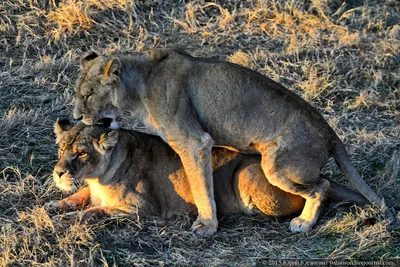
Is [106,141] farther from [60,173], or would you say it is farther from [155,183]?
[155,183]

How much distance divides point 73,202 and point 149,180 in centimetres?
64

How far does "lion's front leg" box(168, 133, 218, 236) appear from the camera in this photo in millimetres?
5410

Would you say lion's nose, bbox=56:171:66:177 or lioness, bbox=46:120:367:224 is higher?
lion's nose, bbox=56:171:66:177

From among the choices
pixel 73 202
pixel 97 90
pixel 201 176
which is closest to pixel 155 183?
pixel 201 176

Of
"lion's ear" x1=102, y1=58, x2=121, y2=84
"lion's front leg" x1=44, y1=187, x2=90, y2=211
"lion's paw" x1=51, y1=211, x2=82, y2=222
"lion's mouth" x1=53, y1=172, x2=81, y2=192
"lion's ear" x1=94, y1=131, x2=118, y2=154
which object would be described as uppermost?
"lion's ear" x1=102, y1=58, x2=121, y2=84

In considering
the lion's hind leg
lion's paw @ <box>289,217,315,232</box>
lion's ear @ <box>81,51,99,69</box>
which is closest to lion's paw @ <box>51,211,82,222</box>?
lion's ear @ <box>81,51,99,69</box>

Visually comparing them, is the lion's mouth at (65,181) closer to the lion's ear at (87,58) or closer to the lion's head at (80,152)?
the lion's head at (80,152)

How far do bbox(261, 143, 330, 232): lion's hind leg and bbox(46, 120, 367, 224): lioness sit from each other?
17cm

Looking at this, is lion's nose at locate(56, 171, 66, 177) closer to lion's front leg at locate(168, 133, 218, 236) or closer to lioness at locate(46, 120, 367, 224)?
lioness at locate(46, 120, 367, 224)

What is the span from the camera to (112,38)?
858cm

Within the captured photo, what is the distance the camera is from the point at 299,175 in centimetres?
546

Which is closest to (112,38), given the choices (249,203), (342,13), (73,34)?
(73,34)

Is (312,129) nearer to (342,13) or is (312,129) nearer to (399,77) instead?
(399,77)

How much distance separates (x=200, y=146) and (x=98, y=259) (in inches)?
42.7
